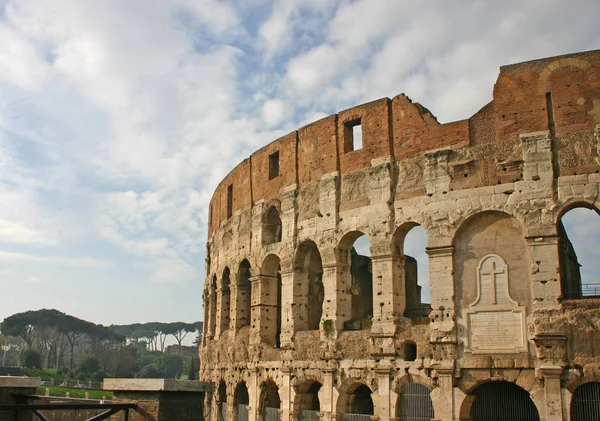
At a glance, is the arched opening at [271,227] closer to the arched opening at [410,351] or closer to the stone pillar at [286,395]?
the stone pillar at [286,395]

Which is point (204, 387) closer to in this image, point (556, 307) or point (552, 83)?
point (556, 307)

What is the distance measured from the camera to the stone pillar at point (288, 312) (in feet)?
50.5

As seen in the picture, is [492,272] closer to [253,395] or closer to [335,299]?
[335,299]

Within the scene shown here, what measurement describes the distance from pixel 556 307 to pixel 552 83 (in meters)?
4.28

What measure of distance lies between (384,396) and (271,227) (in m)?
6.14

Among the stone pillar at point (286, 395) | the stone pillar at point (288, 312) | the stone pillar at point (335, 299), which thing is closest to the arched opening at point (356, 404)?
the stone pillar at point (335, 299)

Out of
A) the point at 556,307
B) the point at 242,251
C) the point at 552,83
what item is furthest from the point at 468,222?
the point at 242,251

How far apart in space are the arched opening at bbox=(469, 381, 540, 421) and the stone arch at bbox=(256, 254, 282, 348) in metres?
5.92

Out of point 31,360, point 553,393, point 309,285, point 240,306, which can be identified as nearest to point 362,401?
point 309,285

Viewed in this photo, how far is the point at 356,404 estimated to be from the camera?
14.5m

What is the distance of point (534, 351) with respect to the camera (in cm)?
1152

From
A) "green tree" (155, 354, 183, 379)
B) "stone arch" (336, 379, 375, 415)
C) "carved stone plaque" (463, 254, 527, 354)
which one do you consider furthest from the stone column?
"green tree" (155, 354, 183, 379)

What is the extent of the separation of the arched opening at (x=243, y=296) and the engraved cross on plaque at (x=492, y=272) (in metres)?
7.85

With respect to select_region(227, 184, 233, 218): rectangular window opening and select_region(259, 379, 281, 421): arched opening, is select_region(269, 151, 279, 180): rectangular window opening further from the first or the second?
select_region(259, 379, 281, 421): arched opening
